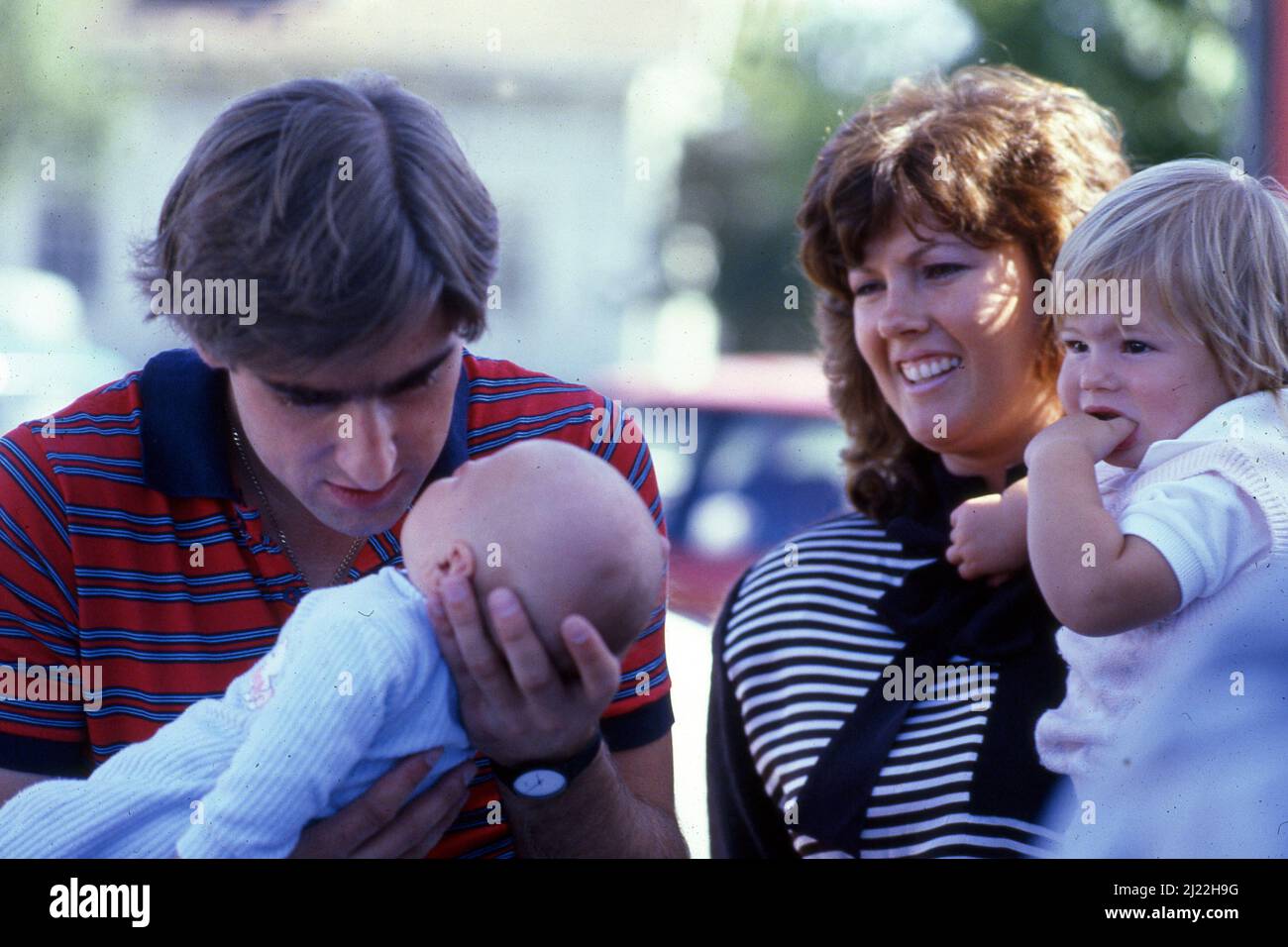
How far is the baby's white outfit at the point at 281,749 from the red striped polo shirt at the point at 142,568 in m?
0.09

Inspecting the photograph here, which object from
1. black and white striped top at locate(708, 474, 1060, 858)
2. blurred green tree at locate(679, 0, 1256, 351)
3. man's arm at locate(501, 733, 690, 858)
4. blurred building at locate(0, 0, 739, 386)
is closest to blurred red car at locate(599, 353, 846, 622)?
blurred green tree at locate(679, 0, 1256, 351)

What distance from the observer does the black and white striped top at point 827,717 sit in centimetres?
198

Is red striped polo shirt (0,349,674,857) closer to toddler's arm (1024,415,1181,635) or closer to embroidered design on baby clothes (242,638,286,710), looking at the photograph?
embroidered design on baby clothes (242,638,286,710)

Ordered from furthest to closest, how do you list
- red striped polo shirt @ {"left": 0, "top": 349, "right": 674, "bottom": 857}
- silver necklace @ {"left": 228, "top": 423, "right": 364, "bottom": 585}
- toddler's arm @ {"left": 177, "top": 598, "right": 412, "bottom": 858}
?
1. silver necklace @ {"left": 228, "top": 423, "right": 364, "bottom": 585}
2. red striped polo shirt @ {"left": 0, "top": 349, "right": 674, "bottom": 857}
3. toddler's arm @ {"left": 177, "top": 598, "right": 412, "bottom": 858}

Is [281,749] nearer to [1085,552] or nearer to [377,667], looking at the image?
[377,667]

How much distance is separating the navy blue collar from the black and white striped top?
687 millimetres

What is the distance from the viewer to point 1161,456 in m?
1.79

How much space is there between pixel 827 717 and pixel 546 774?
1.96 ft

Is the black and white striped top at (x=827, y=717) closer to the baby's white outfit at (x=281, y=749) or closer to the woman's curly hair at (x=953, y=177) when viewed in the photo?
the woman's curly hair at (x=953, y=177)

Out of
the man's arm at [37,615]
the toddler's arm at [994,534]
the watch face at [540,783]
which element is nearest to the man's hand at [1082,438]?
the toddler's arm at [994,534]

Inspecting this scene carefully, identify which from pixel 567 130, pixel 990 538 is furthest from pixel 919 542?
pixel 567 130

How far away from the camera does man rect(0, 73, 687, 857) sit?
1630mm

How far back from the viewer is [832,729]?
2143mm

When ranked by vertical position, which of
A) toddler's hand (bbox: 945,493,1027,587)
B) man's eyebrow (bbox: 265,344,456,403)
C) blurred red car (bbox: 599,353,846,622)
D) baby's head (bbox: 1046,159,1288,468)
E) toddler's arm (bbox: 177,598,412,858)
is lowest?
blurred red car (bbox: 599,353,846,622)
